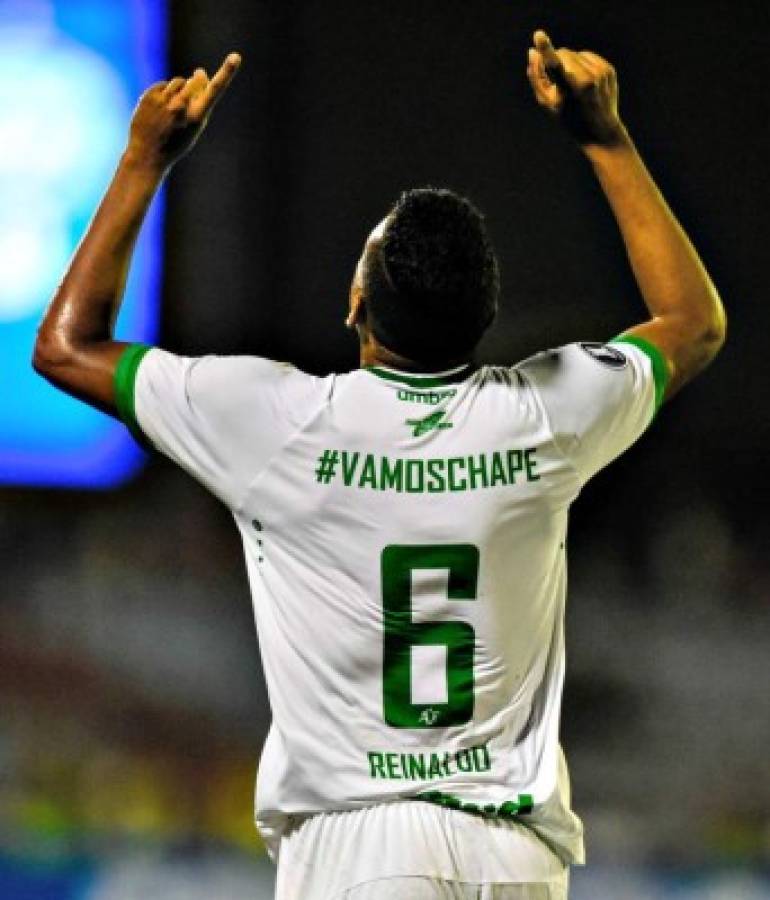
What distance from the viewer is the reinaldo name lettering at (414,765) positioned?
49.7 inches

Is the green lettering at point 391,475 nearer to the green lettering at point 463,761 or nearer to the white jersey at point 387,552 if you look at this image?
the white jersey at point 387,552

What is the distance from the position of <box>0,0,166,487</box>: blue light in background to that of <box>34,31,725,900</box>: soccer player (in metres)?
1.71

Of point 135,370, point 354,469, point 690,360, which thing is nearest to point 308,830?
point 354,469

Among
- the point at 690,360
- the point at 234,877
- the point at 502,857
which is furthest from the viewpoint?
the point at 234,877

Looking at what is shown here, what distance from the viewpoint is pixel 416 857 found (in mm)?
1231

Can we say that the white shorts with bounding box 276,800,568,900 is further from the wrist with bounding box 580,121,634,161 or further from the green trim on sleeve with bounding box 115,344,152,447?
the wrist with bounding box 580,121,634,161

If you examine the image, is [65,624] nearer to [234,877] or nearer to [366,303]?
[234,877]

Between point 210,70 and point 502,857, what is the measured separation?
2053mm

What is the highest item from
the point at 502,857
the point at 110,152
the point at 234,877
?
the point at 110,152

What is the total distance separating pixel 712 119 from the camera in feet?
9.84

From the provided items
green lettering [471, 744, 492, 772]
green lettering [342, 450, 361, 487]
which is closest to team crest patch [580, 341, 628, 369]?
green lettering [342, 450, 361, 487]

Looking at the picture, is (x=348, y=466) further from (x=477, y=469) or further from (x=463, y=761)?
(x=463, y=761)

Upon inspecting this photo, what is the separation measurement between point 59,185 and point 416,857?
2.05 metres

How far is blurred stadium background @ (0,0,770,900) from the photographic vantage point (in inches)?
117
